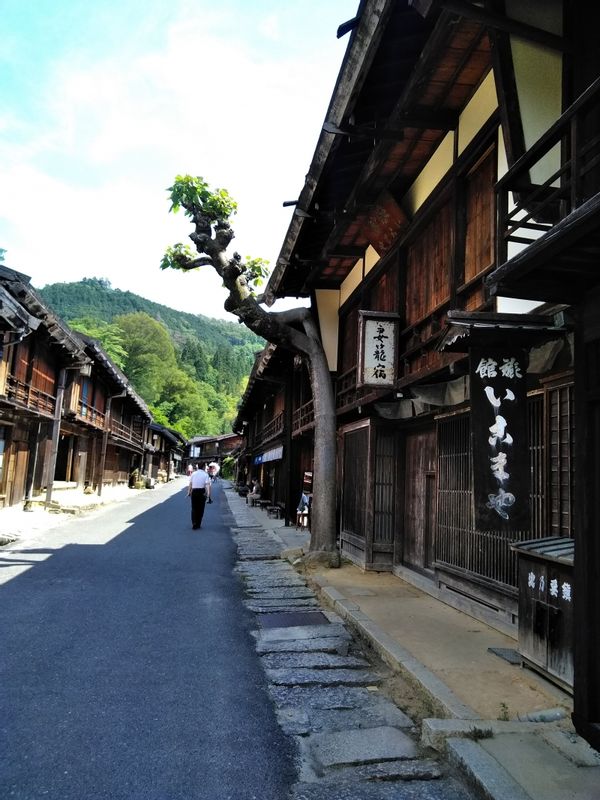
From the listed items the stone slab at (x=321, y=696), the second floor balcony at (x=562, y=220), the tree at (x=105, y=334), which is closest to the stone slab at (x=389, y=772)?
the stone slab at (x=321, y=696)

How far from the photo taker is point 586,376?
418 cm

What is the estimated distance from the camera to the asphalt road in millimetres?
3342

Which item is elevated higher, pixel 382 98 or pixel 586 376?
pixel 382 98

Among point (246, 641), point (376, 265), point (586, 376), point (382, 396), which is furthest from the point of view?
point (376, 265)

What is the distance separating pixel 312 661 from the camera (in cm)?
568

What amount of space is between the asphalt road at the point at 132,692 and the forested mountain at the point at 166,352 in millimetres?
14307

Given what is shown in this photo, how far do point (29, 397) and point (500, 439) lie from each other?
738 inches

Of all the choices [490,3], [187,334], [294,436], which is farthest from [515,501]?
[187,334]

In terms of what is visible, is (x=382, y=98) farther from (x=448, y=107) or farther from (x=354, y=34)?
(x=354, y=34)

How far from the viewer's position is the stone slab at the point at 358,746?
145 inches

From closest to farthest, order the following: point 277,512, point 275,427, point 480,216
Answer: point 480,216, point 277,512, point 275,427

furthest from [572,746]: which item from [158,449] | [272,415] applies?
[158,449]

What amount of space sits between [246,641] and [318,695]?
1.65m

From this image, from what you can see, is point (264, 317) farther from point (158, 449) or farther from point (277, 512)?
point (158, 449)
